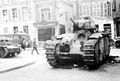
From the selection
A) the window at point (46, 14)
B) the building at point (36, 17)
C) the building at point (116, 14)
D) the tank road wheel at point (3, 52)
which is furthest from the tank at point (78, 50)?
the window at point (46, 14)

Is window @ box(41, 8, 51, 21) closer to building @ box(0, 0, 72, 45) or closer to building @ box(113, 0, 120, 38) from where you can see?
building @ box(0, 0, 72, 45)

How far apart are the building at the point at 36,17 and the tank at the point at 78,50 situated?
1791cm

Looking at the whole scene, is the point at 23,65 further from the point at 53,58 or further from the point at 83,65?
the point at 83,65

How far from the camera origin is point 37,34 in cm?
3083

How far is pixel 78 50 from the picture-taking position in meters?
10.2

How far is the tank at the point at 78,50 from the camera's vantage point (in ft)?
31.0

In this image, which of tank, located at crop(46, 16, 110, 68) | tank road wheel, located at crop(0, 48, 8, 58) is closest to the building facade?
tank road wheel, located at crop(0, 48, 8, 58)

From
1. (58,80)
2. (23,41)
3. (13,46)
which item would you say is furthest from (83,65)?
(23,41)

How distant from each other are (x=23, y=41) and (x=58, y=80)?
19.7 metres

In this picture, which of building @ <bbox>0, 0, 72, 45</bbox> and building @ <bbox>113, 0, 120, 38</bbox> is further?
building @ <bbox>0, 0, 72, 45</bbox>

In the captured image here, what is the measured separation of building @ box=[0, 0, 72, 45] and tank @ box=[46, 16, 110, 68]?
17906 mm

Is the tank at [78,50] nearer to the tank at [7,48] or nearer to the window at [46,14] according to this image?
the tank at [7,48]

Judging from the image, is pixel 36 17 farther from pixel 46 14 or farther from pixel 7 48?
pixel 7 48

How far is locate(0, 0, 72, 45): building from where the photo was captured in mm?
29797
